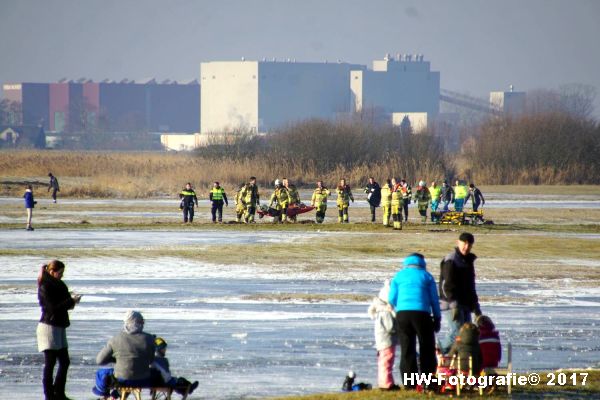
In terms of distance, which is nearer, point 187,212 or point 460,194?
point 187,212

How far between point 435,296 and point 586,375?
237 centimetres

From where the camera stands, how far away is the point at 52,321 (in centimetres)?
1161

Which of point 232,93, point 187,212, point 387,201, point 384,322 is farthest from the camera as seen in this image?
point 232,93

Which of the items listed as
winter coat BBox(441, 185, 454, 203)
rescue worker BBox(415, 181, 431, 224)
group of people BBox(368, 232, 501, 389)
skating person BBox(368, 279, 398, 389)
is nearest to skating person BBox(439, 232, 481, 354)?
group of people BBox(368, 232, 501, 389)

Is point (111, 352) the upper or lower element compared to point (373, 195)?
lower

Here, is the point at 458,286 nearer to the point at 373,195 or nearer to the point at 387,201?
the point at 387,201

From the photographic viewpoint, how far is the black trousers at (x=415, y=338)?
11.4 meters

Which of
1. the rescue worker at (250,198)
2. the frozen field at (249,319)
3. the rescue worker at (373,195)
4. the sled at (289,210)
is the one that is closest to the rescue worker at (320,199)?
the sled at (289,210)

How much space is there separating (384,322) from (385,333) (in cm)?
13

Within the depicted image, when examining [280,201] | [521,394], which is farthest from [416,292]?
[280,201]

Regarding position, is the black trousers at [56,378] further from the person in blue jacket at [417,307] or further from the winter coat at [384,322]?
A: the person in blue jacket at [417,307]

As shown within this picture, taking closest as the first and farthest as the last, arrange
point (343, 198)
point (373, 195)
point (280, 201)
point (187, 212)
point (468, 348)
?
point (468, 348), point (343, 198), point (280, 201), point (187, 212), point (373, 195)

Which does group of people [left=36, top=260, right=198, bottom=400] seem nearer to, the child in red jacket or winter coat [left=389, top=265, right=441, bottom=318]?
winter coat [left=389, top=265, right=441, bottom=318]

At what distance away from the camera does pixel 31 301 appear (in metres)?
19.4
